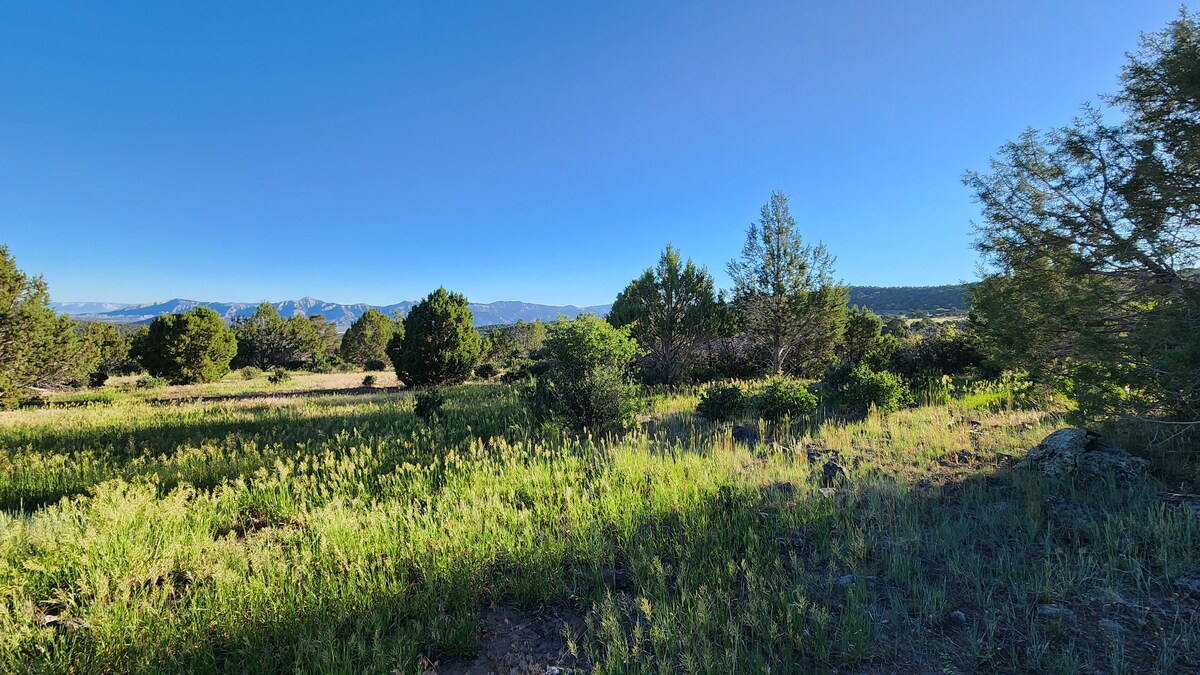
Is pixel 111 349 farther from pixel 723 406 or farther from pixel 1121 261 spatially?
pixel 1121 261

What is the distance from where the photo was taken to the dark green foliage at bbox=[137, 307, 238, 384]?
27031 millimetres

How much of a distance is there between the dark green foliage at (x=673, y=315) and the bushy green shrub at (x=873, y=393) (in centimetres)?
759

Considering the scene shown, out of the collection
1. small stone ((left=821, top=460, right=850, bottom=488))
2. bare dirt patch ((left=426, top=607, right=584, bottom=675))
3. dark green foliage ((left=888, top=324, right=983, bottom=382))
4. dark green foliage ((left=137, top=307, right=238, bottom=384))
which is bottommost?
bare dirt patch ((left=426, top=607, right=584, bottom=675))

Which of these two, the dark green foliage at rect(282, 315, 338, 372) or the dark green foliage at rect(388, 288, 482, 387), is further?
the dark green foliage at rect(282, 315, 338, 372)

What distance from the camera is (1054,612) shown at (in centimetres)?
262

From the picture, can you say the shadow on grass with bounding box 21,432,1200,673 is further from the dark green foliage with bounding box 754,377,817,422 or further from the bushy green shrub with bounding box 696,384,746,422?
the bushy green shrub with bounding box 696,384,746,422

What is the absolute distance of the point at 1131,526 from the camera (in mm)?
3494

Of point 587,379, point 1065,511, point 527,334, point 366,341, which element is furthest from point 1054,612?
point 527,334

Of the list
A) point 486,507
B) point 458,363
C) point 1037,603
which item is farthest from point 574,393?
point 458,363

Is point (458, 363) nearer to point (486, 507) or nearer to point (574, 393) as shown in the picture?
point (574, 393)

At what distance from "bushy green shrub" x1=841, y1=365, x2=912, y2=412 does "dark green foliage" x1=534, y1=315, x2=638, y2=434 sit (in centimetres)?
484

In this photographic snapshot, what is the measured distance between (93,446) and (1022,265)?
17.6m

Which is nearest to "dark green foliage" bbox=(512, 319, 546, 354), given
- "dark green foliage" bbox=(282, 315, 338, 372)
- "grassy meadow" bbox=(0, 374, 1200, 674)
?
"dark green foliage" bbox=(282, 315, 338, 372)

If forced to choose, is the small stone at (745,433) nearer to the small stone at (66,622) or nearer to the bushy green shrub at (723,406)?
the bushy green shrub at (723,406)
